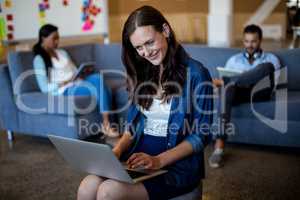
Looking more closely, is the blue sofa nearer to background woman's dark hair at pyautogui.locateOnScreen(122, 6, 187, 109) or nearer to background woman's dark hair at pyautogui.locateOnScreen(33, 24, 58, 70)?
background woman's dark hair at pyautogui.locateOnScreen(33, 24, 58, 70)

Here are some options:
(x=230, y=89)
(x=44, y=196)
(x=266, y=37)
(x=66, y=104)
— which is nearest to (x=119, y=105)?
(x=66, y=104)

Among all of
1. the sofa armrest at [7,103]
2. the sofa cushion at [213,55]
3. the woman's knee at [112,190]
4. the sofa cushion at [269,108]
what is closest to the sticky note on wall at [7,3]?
the sofa armrest at [7,103]

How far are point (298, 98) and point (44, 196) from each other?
2.20m

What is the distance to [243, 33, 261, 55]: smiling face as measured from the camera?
390 centimetres

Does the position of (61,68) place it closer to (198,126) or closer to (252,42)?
(252,42)

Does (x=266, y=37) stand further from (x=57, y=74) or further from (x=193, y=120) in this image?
(x=193, y=120)

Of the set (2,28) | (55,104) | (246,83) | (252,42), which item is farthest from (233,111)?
(2,28)

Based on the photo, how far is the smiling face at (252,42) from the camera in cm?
390

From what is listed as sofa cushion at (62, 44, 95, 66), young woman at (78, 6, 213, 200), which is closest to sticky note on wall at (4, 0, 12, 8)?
sofa cushion at (62, 44, 95, 66)

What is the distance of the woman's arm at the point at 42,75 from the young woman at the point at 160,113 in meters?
2.35

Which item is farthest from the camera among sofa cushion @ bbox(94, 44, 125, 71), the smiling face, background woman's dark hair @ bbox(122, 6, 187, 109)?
sofa cushion @ bbox(94, 44, 125, 71)

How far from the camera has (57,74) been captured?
431cm

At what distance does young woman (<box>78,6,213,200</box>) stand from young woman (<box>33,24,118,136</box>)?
7.24 feet

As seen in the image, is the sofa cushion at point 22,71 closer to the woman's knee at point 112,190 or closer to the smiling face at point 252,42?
the smiling face at point 252,42
